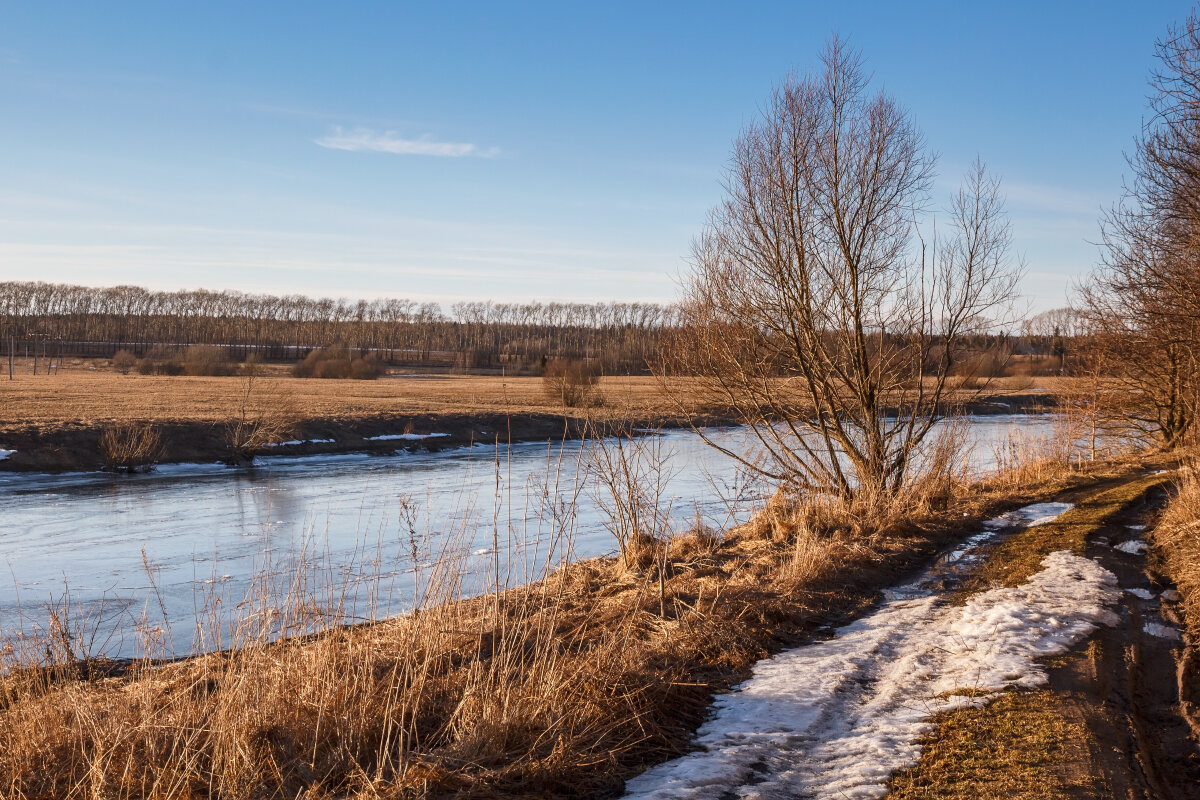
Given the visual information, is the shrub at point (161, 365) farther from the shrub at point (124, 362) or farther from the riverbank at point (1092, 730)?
the riverbank at point (1092, 730)

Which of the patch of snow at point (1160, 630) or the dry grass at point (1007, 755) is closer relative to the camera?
the dry grass at point (1007, 755)

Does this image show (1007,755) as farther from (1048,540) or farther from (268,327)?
(268,327)

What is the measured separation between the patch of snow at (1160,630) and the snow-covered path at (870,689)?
0.95 ft

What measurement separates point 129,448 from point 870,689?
23092 mm

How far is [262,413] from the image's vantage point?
91.8 feet

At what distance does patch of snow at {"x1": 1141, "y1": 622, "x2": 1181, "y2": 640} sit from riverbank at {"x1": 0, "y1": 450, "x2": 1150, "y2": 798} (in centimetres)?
226

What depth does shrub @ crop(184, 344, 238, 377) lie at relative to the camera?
60344 millimetres

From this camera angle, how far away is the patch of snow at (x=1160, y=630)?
21.9 ft

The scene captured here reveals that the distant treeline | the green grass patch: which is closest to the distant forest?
the distant treeline

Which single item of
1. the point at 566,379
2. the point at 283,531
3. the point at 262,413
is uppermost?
the point at 566,379

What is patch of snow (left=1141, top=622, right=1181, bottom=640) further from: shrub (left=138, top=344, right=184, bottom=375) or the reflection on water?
shrub (left=138, top=344, right=184, bottom=375)

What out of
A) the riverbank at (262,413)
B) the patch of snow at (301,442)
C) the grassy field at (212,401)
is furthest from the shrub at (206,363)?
the patch of snow at (301,442)

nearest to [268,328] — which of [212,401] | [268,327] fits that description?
[268,327]

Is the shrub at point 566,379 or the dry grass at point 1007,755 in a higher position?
the shrub at point 566,379
